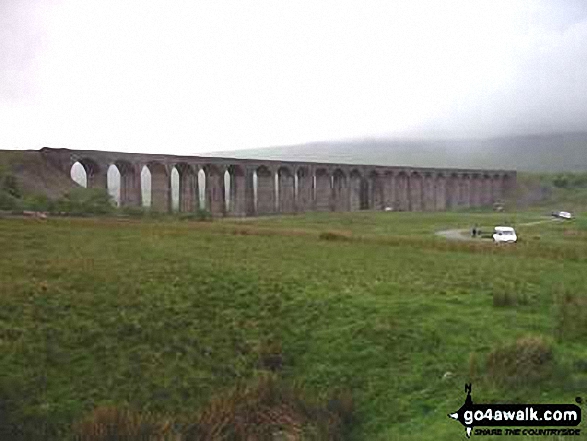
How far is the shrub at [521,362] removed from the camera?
8.88 meters

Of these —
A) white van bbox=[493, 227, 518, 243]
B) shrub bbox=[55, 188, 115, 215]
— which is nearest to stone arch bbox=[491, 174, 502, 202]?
white van bbox=[493, 227, 518, 243]

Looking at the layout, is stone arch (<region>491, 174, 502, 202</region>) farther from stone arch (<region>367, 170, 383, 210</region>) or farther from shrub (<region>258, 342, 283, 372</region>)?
shrub (<region>258, 342, 283, 372</region>)

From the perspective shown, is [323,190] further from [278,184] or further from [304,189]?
[278,184]

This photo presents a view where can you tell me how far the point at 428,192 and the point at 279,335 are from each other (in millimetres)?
120046

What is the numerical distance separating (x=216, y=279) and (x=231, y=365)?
15.9 feet

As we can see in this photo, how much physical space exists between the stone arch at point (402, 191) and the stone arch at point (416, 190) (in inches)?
48.0

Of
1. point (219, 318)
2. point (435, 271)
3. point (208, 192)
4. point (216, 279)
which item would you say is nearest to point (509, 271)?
point (435, 271)

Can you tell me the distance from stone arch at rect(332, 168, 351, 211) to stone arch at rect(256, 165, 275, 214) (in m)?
15.6

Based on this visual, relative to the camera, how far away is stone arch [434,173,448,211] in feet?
427

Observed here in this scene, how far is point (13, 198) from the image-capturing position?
45312 mm

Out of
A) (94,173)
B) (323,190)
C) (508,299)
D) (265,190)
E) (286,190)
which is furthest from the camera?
(323,190)

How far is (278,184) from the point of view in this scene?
95.3m

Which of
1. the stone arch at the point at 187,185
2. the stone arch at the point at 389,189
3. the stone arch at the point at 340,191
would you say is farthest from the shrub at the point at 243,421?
the stone arch at the point at 389,189

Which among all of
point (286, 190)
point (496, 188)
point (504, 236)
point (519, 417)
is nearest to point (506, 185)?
point (496, 188)
